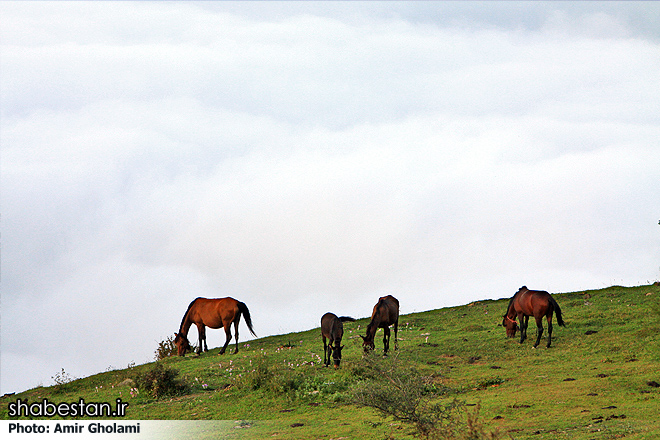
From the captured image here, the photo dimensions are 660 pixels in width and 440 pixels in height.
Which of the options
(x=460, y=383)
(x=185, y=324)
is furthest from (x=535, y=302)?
(x=185, y=324)

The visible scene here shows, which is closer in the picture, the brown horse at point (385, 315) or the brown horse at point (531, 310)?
the brown horse at point (385, 315)

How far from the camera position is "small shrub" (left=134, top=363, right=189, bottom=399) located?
1989cm

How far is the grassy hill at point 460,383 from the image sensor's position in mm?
13898

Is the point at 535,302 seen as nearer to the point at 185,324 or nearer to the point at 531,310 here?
the point at 531,310

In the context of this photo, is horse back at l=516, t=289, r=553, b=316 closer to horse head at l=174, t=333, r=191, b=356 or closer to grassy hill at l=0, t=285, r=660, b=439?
grassy hill at l=0, t=285, r=660, b=439

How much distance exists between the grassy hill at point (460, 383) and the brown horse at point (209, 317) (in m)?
1.26

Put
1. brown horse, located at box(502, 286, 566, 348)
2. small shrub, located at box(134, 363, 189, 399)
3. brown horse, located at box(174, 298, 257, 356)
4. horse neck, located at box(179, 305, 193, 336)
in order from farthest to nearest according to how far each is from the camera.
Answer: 1. horse neck, located at box(179, 305, 193, 336)
2. brown horse, located at box(174, 298, 257, 356)
3. brown horse, located at box(502, 286, 566, 348)
4. small shrub, located at box(134, 363, 189, 399)

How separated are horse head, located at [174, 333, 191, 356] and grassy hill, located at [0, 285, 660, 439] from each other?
104cm

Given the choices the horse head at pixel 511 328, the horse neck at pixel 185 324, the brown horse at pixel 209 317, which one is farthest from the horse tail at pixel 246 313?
the horse head at pixel 511 328

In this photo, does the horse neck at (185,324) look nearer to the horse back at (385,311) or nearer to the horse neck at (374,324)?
the horse back at (385,311)

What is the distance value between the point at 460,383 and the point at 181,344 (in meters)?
15.4

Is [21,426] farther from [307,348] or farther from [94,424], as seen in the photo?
[307,348]

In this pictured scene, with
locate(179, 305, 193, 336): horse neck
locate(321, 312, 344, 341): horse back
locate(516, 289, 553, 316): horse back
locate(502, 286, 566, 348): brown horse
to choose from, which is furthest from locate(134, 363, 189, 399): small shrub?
locate(516, 289, 553, 316): horse back

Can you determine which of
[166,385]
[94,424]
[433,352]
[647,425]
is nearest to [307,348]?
[433,352]
